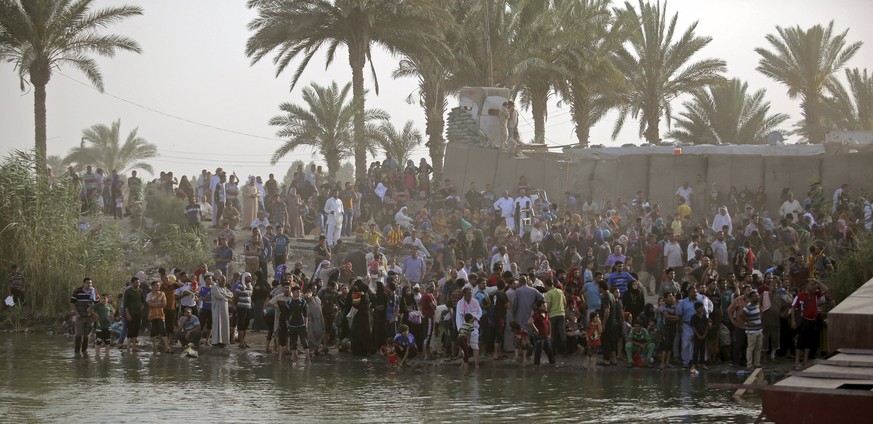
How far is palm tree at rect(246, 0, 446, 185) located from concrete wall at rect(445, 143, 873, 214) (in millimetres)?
3624

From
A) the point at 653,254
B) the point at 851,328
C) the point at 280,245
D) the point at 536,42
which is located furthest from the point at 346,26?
the point at 851,328

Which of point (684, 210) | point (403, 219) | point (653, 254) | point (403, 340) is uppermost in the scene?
point (684, 210)

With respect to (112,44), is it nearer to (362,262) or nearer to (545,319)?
(362,262)

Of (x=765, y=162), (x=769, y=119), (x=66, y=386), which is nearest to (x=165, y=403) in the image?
(x=66, y=386)

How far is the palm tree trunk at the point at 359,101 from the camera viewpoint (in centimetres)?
3644

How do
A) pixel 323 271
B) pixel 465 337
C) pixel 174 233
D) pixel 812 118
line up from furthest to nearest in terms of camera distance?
pixel 812 118 → pixel 174 233 → pixel 323 271 → pixel 465 337

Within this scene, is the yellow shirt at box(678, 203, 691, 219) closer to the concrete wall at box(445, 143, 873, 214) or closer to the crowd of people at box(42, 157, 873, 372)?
the crowd of people at box(42, 157, 873, 372)

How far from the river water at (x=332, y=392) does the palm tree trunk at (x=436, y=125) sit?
18.7 m

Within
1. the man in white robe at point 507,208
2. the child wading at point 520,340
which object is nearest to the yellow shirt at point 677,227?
the man in white robe at point 507,208

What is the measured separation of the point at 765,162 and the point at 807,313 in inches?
490

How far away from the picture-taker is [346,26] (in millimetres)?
35781

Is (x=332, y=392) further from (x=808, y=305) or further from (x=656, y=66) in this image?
(x=656, y=66)

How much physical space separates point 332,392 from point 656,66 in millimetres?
25143

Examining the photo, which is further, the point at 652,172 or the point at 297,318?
the point at 652,172
